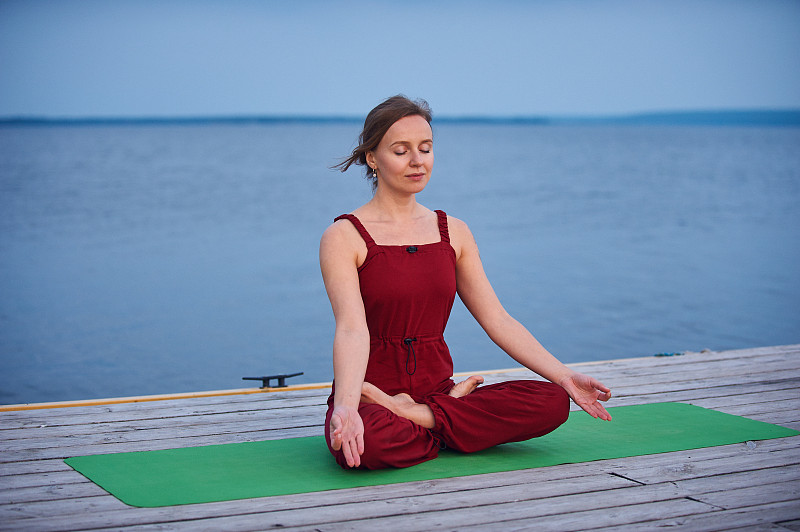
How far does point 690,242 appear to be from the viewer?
16.7m

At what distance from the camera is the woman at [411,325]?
3.07 metres

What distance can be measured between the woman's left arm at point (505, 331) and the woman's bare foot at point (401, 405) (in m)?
0.40

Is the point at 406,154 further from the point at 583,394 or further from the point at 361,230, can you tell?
the point at 583,394

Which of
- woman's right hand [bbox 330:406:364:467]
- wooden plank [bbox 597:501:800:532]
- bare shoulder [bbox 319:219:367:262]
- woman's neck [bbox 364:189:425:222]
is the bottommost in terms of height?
wooden plank [bbox 597:501:800:532]

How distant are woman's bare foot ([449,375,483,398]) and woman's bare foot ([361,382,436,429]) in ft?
0.50

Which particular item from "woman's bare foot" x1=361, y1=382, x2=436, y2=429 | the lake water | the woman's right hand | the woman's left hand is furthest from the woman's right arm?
the lake water

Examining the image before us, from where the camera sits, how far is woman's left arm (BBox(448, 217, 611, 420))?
125 inches

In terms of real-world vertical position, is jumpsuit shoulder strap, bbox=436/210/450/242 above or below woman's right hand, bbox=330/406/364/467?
above

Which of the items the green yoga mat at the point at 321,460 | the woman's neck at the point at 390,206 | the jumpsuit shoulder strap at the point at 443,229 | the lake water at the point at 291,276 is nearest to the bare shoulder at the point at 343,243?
the woman's neck at the point at 390,206

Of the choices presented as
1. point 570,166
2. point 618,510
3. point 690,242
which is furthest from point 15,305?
point 570,166

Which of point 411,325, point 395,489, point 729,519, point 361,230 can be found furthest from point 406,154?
point 729,519

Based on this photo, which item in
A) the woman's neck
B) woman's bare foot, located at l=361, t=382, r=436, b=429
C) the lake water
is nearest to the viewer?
woman's bare foot, located at l=361, t=382, r=436, b=429

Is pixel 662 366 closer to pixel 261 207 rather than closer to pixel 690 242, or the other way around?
pixel 690 242

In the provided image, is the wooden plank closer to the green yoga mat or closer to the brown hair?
the green yoga mat
